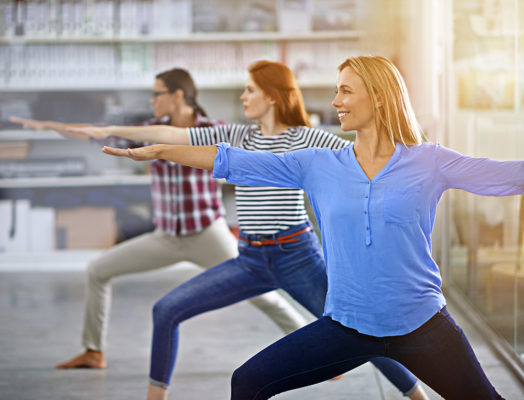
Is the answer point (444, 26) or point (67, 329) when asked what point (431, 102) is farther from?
point (67, 329)

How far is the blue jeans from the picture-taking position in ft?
7.41

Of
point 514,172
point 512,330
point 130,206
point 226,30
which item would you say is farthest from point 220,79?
point 514,172

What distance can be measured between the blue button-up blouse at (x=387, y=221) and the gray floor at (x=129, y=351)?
4.03ft

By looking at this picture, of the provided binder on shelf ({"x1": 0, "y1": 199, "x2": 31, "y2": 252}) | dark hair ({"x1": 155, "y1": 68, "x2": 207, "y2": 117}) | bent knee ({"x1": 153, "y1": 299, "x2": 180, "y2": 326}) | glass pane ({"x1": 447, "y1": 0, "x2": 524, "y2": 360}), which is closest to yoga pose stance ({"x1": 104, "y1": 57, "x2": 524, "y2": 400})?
bent knee ({"x1": 153, "y1": 299, "x2": 180, "y2": 326})

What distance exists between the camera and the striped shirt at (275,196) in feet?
7.61

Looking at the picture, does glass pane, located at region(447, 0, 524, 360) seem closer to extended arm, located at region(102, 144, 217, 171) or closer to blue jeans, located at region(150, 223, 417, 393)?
blue jeans, located at region(150, 223, 417, 393)

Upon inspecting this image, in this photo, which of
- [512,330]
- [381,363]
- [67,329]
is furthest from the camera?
[67,329]

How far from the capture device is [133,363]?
3182mm

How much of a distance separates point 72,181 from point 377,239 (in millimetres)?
4586

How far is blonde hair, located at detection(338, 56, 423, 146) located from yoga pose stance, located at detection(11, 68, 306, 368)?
1.28 meters

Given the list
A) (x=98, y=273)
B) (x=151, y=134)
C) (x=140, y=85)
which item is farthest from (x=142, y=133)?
(x=140, y=85)

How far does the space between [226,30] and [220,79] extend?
0.46 metres

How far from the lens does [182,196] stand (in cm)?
298

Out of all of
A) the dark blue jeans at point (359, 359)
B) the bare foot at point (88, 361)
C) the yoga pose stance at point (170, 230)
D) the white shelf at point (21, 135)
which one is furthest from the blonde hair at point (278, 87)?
the white shelf at point (21, 135)
